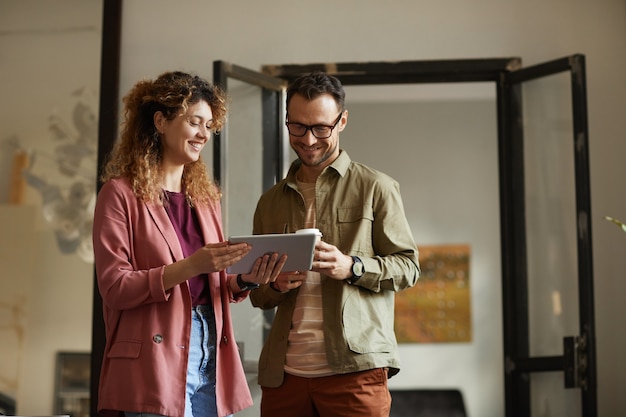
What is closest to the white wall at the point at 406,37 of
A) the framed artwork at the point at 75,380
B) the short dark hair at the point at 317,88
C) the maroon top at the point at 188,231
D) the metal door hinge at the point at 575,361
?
the metal door hinge at the point at 575,361

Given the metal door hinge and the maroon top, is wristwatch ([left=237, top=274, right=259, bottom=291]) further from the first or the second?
the metal door hinge

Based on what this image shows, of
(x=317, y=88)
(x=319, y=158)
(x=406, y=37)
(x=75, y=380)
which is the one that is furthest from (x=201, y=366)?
(x=406, y=37)

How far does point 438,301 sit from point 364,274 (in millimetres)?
4344

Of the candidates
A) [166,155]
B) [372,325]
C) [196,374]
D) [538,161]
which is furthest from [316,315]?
[538,161]

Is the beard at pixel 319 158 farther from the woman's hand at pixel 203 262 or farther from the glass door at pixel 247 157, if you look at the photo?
the glass door at pixel 247 157

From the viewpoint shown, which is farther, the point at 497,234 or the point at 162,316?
the point at 497,234

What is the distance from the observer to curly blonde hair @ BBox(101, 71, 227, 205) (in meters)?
→ 2.36

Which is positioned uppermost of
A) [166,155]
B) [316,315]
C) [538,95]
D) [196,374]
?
[538,95]

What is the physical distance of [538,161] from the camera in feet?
13.8

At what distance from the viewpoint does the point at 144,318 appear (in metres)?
2.26

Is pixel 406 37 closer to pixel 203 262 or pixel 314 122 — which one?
pixel 314 122

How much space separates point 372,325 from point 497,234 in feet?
14.6

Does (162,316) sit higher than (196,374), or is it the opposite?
(162,316)

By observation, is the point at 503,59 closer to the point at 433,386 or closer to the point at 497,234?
the point at 497,234
